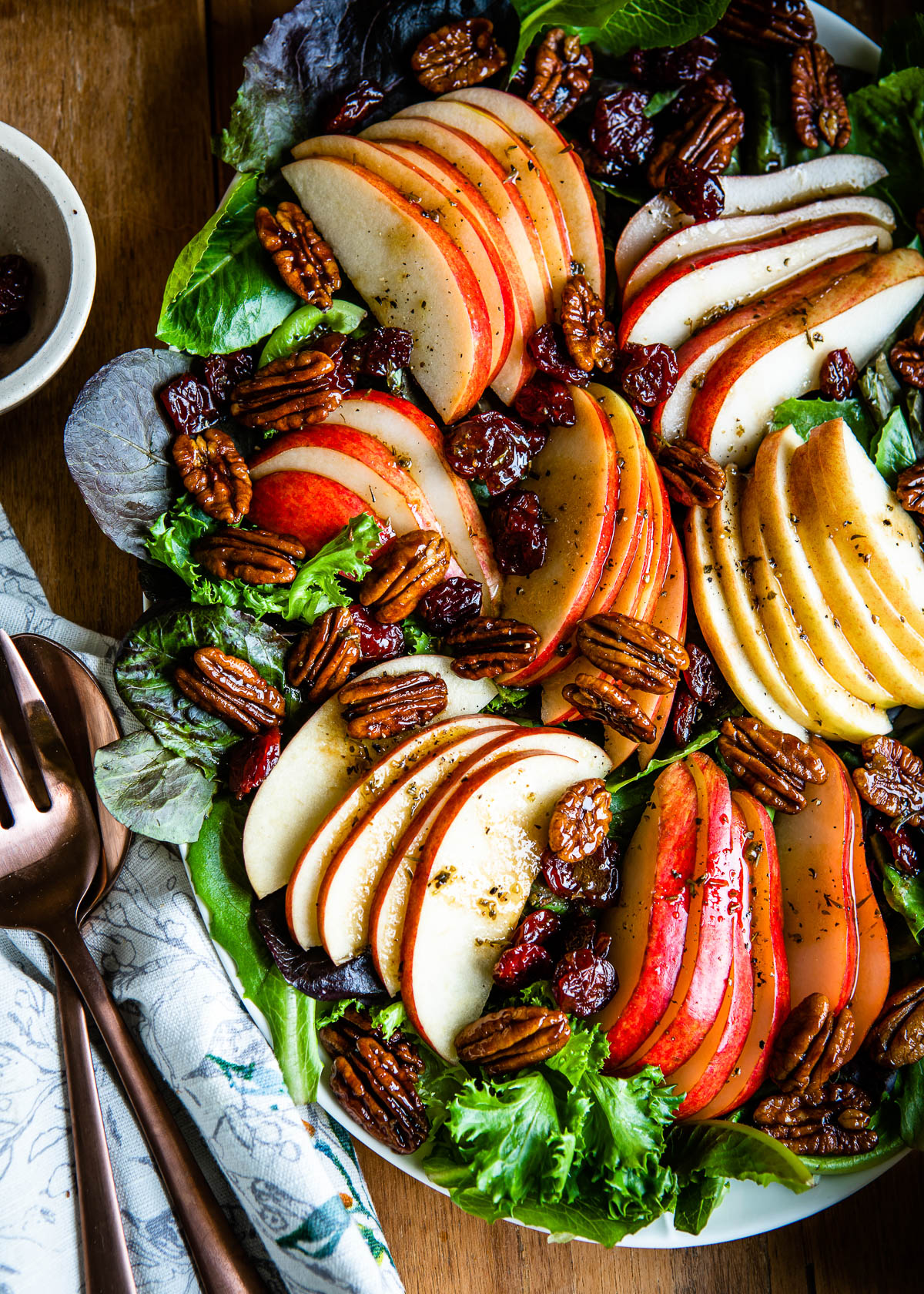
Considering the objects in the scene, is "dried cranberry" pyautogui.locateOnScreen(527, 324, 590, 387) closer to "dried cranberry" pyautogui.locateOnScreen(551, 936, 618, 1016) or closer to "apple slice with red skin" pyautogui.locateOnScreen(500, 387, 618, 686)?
"apple slice with red skin" pyautogui.locateOnScreen(500, 387, 618, 686)

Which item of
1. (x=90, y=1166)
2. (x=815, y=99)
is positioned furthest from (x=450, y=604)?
(x=815, y=99)

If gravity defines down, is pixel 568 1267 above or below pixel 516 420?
below

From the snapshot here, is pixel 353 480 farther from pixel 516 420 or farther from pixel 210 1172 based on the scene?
pixel 210 1172

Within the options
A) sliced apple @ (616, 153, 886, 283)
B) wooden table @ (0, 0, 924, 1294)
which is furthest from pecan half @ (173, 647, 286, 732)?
sliced apple @ (616, 153, 886, 283)

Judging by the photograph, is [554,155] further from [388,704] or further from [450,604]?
[388,704]

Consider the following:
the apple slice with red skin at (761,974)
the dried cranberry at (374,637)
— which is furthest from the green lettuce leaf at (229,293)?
the apple slice with red skin at (761,974)

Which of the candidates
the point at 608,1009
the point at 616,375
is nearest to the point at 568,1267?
the point at 608,1009
